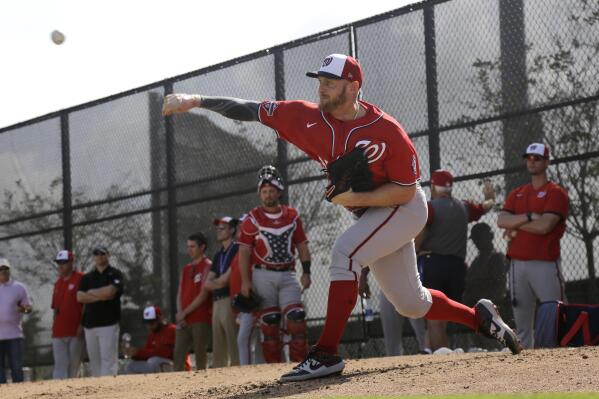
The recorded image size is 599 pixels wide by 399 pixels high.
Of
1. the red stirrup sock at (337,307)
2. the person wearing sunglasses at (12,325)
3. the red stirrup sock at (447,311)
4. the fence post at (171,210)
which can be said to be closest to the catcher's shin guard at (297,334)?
the red stirrup sock at (447,311)

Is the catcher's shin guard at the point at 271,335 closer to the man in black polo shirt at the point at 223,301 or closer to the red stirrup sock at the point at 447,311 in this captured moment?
the man in black polo shirt at the point at 223,301

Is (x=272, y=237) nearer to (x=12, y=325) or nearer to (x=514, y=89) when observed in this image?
(x=514, y=89)

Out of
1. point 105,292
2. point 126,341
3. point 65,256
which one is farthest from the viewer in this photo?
point 126,341

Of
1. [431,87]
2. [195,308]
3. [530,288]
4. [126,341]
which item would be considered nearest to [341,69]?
[530,288]

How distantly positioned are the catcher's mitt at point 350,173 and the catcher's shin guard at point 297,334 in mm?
4203

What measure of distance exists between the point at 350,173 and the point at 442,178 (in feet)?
13.0

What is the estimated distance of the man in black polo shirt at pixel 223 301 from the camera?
38.8 feet

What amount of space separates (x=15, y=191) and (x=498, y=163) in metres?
9.16

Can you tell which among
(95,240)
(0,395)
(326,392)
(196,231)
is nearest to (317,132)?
(326,392)

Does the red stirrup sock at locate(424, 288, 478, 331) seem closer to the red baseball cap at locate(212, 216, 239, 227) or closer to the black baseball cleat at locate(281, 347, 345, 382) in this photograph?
the black baseball cleat at locate(281, 347, 345, 382)

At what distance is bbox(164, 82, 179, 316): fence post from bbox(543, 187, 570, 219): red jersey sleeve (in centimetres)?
601

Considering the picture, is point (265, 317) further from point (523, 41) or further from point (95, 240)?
point (95, 240)

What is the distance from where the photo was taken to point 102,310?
13.4 metres

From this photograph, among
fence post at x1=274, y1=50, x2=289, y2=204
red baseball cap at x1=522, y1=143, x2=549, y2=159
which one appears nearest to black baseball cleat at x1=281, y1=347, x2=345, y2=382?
red baseball cap at x1=522, y1=143, x2=549, y2=159
